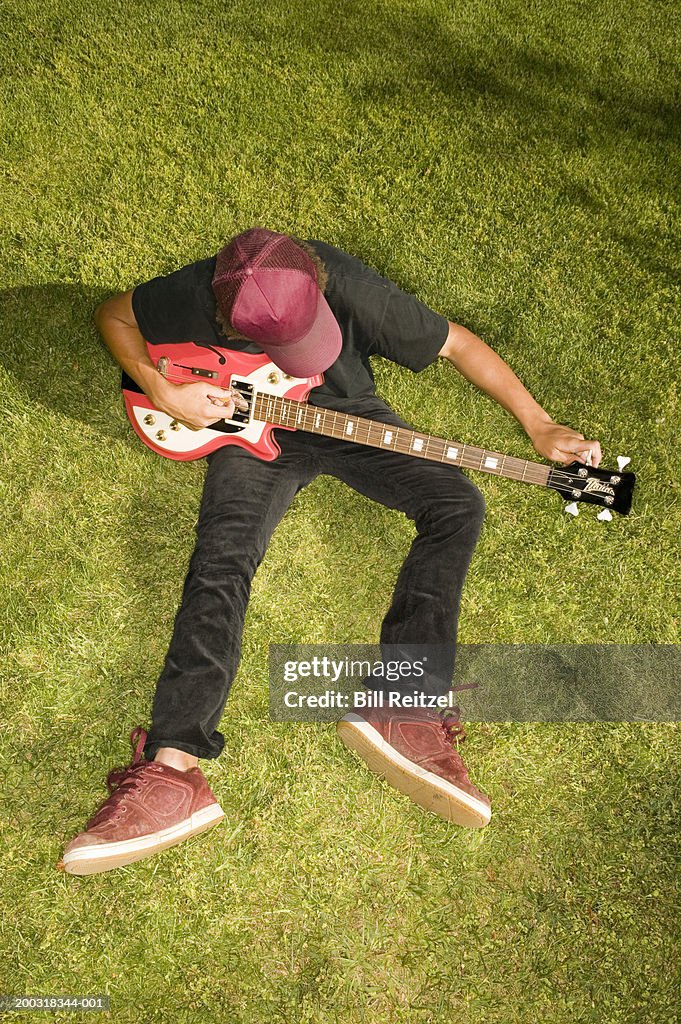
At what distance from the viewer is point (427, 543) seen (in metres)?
2.76

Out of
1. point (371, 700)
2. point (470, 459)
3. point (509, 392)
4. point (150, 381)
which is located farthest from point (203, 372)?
point (371, 700)

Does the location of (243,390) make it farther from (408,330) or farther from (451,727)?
(451,727)

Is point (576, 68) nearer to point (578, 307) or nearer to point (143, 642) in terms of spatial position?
point (578, 307)


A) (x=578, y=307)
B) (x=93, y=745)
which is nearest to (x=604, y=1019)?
(x=93, y=745)

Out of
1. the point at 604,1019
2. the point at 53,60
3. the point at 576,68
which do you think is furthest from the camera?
the point at 576,68

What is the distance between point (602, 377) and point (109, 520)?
258 centimetres

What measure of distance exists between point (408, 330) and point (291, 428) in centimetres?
63

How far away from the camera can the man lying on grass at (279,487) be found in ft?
7.93

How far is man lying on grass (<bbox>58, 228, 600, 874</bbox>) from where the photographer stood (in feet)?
7.93

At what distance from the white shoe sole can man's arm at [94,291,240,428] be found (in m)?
1.55

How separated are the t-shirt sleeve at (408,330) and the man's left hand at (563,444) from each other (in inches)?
22.9

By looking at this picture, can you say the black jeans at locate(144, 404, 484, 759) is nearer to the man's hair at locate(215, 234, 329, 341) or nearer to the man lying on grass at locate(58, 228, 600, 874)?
the man lying on grass at locate(58, 228, 600, 874)

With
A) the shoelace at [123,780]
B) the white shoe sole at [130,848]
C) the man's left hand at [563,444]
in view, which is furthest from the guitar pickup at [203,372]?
the white shoe sole at [130,848]

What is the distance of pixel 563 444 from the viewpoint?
2.82 metres
